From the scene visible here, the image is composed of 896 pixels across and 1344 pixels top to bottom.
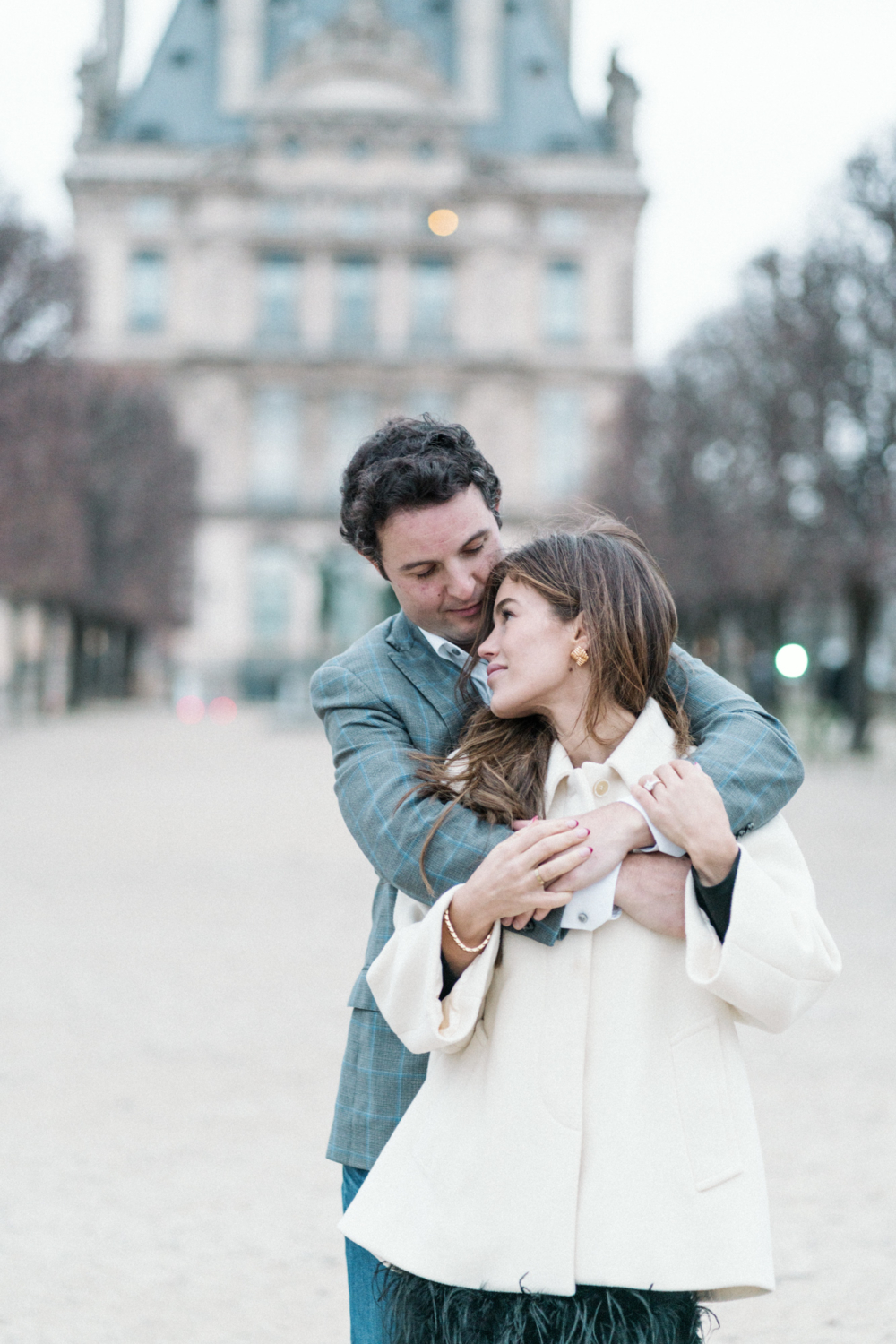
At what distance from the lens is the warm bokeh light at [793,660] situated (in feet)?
51.2

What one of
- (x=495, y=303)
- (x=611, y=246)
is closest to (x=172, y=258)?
(x=495, y=303)

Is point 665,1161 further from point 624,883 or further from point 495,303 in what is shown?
point 495,303

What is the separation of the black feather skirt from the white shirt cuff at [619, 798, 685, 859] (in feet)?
1.56

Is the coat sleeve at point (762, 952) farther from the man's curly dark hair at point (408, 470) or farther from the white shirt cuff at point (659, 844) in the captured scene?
the man's curly dark hair at point (408, 470)

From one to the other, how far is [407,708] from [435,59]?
181 ft

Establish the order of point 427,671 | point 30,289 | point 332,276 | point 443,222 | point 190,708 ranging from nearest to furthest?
1. point 427,671
2. point 30,289
3. point 190,708
4. point 443,222
5. point 332,276

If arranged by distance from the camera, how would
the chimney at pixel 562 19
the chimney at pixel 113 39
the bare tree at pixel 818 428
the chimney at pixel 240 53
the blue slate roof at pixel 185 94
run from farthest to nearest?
the chimney at pixel 562 19
the chimney at pixel 113 39
the blue slate roof at pixel 185 94
the chimney at pixel 240 53
the bare tree at pixel 818 428

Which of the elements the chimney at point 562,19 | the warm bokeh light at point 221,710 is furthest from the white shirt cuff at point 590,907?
the chimney at point 562,19

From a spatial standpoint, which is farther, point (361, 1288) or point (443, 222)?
point (443, 222)

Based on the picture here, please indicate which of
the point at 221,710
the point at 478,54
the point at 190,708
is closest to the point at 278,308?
the point at 478,54

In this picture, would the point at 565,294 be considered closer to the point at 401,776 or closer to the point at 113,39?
the point at 113,39

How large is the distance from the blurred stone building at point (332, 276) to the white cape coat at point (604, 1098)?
49420mm

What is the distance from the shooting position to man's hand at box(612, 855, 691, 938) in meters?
1.73

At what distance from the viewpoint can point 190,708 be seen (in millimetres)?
40594
